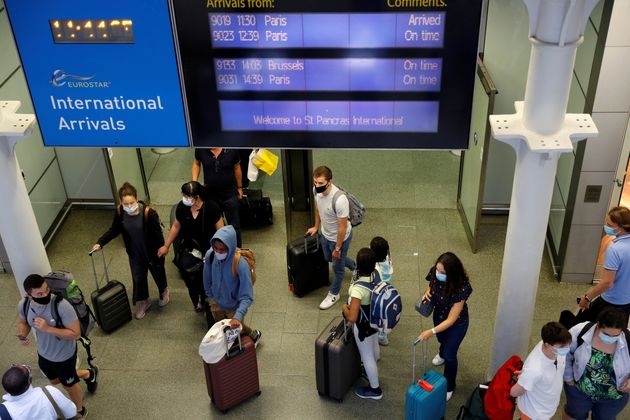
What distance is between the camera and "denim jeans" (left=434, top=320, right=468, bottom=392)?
6.26 m

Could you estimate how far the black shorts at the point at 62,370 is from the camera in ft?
20.5

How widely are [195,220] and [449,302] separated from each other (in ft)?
8.58

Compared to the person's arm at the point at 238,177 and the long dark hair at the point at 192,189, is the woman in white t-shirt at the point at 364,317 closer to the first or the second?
the long dark hair at the point at 192,189

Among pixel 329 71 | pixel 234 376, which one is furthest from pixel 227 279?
pixel 329 71

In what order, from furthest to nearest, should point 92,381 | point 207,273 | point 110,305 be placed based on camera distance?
point 110,305 < point 92,381 < point 207,273

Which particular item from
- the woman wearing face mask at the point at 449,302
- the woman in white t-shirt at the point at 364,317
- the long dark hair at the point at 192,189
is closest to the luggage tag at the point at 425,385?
the woman wearing face mask at the point at 449,302

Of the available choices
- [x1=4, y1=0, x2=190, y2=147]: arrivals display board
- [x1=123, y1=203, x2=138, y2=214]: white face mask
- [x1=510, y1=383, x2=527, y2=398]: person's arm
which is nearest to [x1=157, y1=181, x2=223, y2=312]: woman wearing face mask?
[x1=123, y1=203, x2=138, y2=214]: white face mask

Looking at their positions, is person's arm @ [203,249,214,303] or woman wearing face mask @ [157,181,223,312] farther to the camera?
woman wearing face mask @ [157,181,223,312]

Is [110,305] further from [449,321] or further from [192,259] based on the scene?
[449,321]

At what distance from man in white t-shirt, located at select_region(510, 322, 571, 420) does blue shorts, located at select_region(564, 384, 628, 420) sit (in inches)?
16.0

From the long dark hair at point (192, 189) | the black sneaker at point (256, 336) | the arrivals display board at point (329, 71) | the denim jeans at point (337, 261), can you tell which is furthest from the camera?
the denim jeans at point (337, 261)

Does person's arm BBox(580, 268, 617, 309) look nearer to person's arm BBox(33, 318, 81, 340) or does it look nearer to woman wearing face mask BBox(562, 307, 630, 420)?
woman wearing face mask BBox(562, 307, 630, 420)

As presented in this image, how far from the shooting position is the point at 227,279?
257 inches

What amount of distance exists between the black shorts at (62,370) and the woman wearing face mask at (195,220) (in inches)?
60.5
